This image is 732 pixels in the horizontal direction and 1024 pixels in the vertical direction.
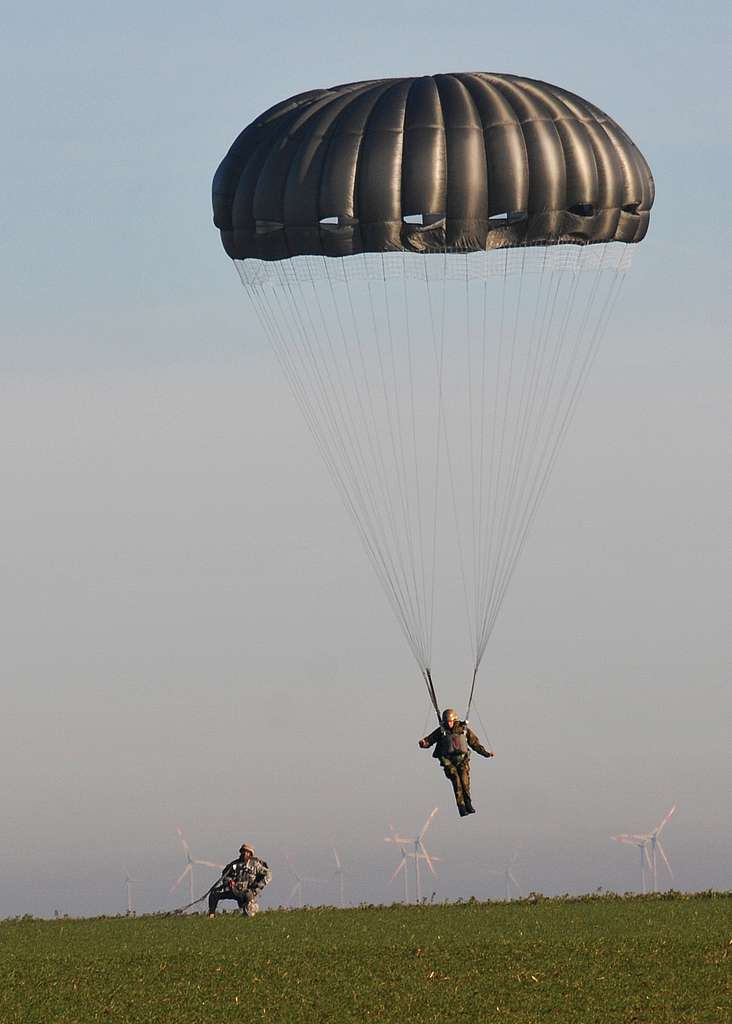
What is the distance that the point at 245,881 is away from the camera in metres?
36.2

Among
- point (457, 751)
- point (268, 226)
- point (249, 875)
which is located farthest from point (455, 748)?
point (268, 226)

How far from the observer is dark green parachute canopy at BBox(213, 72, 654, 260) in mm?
34812

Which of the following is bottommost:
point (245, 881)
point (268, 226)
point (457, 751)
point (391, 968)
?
point (391, 968)

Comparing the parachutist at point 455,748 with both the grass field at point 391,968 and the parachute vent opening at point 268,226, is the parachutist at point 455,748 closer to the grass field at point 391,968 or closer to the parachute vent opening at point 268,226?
the grass field at point 391,968

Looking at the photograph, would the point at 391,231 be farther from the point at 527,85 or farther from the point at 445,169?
the point at 527,85

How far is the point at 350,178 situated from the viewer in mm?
34750

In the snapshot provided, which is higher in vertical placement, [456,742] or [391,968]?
[456,742]

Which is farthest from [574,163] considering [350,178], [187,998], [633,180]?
[187,998]

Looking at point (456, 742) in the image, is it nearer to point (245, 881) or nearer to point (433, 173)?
point (245, 881)

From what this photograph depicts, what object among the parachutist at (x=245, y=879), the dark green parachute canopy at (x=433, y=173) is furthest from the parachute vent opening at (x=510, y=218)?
the parachutist at (x=245, y=879)

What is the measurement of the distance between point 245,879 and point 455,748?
18.0 feet

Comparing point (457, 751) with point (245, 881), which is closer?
point (457, 751)

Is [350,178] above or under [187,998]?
above

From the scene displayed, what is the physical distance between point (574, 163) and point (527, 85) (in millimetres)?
2497
